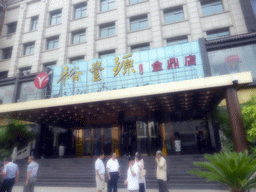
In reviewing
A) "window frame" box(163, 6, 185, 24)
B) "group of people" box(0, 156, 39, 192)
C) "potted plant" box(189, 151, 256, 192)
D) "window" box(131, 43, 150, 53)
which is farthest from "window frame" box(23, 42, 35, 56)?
"potted plant" box(189, 151, 256, 192)

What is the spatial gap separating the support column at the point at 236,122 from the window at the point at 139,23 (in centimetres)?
1253

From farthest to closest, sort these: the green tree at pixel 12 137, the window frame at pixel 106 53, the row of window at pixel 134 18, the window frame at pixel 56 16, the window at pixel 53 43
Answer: the window frame at pixel 56 16
the window at pixel 53 43
the window frame at pixel 106 53
the row of window at pixel 134 18
the green tree at pixel 12 137

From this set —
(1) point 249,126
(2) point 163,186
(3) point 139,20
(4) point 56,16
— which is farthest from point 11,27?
(1) point 249,126

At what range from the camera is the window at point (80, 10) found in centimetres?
2215

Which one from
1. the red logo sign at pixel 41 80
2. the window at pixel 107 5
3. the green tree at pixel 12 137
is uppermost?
the window at pixel 107 5

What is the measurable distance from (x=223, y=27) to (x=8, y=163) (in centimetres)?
1882

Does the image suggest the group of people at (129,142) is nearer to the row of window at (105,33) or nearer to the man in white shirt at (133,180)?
the row of window at (105,33)

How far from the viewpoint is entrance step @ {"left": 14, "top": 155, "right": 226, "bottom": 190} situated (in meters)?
9.09

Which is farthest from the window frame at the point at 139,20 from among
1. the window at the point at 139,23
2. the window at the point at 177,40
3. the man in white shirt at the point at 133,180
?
the man in white shirt at the point at 133,180

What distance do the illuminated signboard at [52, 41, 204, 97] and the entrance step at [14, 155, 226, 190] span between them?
6.66 meters

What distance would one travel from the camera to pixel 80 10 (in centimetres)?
2250

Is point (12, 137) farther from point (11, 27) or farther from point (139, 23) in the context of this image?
point (11, 27)

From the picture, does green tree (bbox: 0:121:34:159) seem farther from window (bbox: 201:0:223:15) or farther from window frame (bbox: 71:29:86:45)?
window (bbox: 201:0:223:15)

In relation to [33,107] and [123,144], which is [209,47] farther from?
[33,107]
